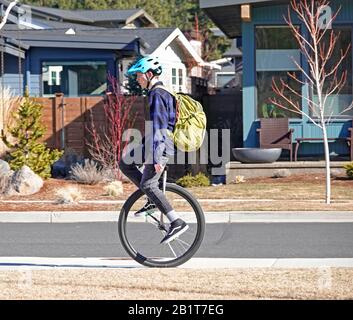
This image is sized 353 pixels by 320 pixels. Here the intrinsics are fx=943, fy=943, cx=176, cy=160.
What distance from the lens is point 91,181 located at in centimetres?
1886

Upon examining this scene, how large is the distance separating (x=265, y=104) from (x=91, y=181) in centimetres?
471

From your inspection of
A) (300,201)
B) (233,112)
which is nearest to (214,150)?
(233,112)

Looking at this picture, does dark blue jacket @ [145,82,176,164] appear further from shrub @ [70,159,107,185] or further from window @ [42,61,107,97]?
window @ [42,61,107,97]

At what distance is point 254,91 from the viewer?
69.3 ft

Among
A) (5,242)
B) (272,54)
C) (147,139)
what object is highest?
(272,54)

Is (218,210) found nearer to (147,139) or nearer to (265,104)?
(147,139)

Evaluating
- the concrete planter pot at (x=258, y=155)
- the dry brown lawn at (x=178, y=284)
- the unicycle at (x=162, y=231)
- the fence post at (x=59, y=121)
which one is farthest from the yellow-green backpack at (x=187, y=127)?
the fence post at (x=59, y=121)

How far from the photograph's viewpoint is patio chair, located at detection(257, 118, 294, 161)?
20.7 m

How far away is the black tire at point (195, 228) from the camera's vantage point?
29.6 feet

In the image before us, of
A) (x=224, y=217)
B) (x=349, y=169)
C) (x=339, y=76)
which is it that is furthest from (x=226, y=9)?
(x=224, y=217)

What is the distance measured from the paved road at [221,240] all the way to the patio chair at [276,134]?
7.22 metres

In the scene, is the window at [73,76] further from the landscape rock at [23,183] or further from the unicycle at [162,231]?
the unicycle at [162,231]

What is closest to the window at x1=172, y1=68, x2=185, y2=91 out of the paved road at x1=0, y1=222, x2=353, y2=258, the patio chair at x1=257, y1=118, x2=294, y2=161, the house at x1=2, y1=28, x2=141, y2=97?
the house at x1=2, y1=28, x2=141, y2=97

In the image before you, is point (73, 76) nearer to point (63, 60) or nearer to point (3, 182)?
point (63, 60)
